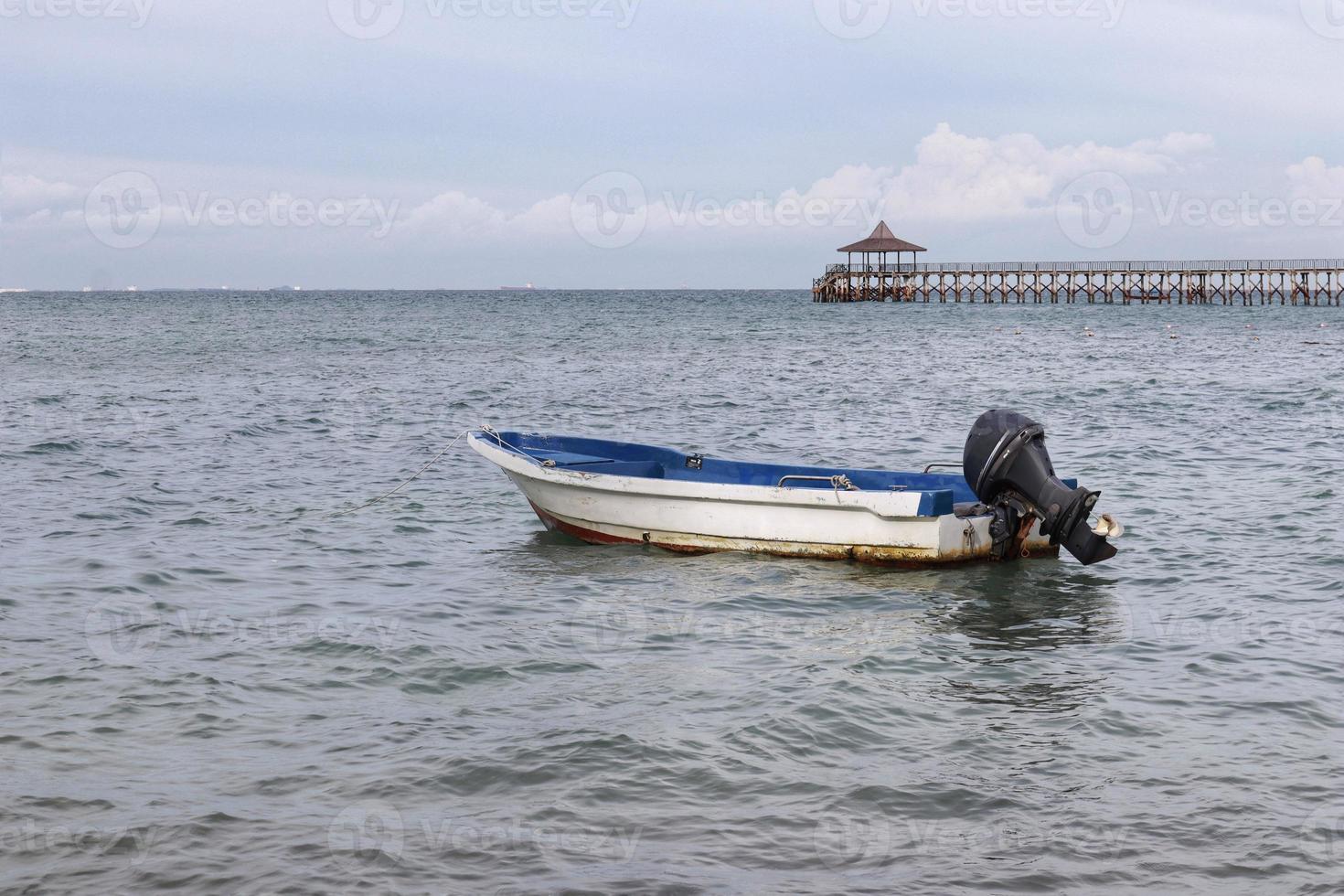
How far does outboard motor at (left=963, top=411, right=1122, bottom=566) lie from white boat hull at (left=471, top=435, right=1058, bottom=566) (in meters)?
0.30

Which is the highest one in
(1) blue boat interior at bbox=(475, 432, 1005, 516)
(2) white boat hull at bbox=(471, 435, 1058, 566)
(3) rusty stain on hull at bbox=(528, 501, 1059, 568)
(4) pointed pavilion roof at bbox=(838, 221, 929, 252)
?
(4) pointed pavilion roof at bbox=(838, 221, 929, 252)

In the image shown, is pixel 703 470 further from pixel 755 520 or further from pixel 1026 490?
pixel 1026 490

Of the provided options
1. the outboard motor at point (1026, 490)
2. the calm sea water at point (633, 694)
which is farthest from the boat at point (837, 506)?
the calm sea water at point (633, 694)

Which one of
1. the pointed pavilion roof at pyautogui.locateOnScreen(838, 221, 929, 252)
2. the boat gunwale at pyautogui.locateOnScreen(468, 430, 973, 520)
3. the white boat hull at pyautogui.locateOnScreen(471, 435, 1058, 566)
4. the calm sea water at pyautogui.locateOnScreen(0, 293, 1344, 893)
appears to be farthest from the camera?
the pointed pavilion roof at pyautogui.locateOnScreen(838, 221, 929, 252)

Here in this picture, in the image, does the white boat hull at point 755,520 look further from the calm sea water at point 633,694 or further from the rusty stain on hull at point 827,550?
the calm sea water at point 633,694

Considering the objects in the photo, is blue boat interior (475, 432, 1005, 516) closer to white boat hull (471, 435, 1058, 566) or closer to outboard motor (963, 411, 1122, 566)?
white boat hull (471, 435, 1058, 566)

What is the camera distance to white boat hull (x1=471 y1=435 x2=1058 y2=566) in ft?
39.0

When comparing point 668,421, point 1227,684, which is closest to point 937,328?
point 668,421

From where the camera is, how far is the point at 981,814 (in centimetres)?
650

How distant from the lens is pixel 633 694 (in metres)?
8.38

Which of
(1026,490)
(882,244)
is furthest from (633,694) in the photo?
(882,244)

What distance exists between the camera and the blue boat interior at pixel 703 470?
41.9 feet

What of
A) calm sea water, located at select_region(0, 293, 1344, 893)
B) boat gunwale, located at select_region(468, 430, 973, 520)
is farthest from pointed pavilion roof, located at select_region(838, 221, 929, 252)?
boat gunwale, located at select_region(468, 430, 973, 520)

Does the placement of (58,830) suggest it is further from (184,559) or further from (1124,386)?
(1124,386)
